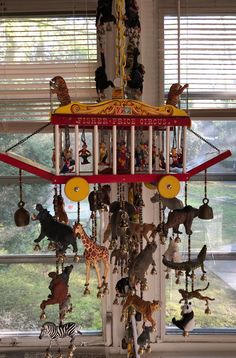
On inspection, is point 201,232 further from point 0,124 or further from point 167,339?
point 0,124

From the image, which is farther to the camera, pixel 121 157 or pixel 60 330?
pixel 60 330

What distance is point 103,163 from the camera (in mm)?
1053

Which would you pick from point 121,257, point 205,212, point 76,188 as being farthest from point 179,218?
point 76,188

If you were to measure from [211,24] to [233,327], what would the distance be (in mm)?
1191

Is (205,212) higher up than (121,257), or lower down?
higher up

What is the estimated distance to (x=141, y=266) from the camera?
1024 millimetres

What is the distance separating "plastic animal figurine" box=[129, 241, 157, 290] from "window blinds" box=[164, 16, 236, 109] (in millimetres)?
731

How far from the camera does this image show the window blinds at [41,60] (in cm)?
154

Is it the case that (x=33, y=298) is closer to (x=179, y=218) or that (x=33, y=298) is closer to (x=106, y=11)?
(x=179, y=218)

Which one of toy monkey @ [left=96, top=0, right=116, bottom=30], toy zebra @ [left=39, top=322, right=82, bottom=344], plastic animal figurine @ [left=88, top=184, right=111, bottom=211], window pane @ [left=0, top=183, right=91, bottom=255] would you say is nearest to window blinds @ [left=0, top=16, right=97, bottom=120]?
window pane @ [left=0, top=183, right=91, bottom=255]

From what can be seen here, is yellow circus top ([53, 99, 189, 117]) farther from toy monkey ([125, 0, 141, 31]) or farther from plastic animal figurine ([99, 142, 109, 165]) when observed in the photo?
toy monkey ([125, 0, 141, 31])

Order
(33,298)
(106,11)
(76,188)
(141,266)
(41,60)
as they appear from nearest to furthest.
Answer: (76,188)
(141,266)
(106,11)
(41,60)
(33,298)

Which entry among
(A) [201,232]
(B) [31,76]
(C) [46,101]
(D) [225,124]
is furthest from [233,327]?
(B) [31,76]

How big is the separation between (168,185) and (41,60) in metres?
0.84
